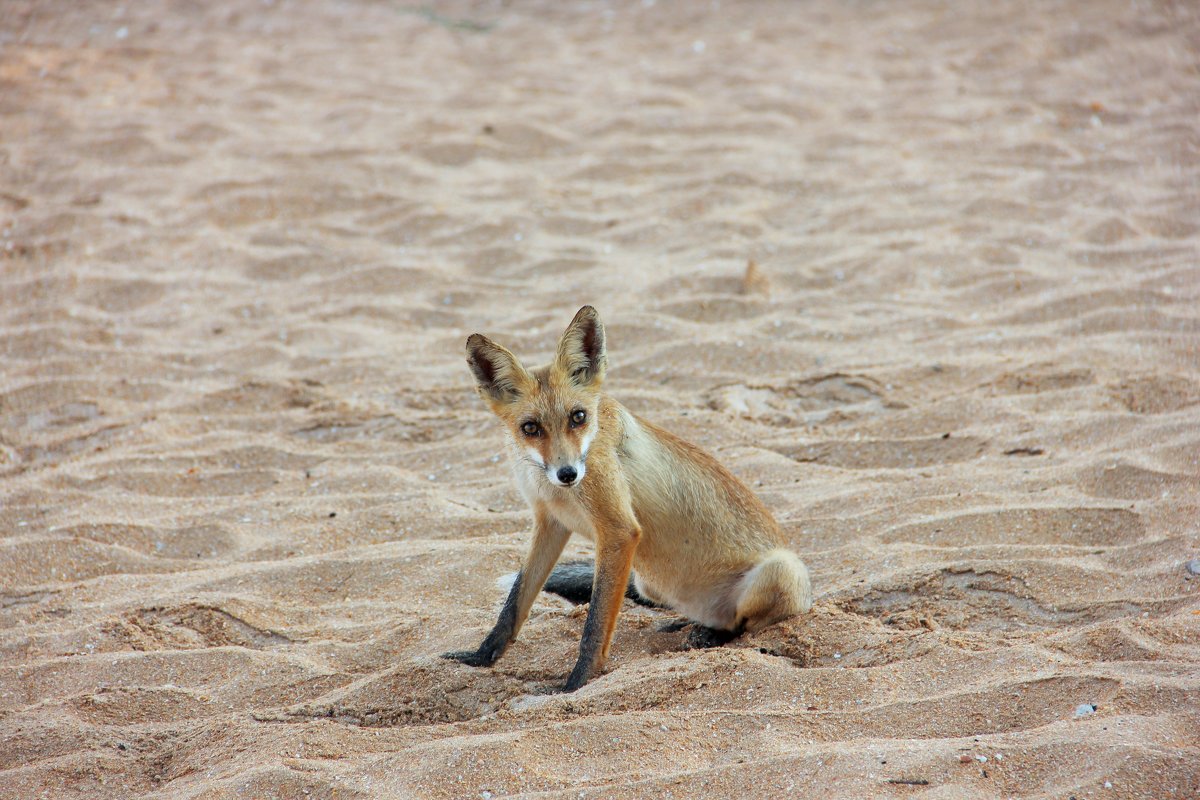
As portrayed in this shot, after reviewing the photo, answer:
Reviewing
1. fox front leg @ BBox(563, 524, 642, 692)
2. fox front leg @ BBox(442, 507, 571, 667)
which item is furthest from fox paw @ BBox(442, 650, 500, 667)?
fox front leg @ BBox(563, 524, 642, 692)

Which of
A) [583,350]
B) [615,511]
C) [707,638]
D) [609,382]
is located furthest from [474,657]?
[609,382]

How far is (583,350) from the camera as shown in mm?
4016

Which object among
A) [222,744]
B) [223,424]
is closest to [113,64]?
[223,424]

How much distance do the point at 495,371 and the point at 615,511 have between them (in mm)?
711

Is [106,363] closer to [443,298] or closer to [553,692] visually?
[443,298]

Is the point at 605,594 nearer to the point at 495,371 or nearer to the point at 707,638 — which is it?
the point at 707,638

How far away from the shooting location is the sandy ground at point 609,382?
323cm

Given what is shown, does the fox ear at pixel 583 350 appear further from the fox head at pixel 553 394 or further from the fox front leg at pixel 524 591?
the fox front leg at pixel 524 591

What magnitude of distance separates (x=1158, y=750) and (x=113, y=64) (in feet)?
37.7

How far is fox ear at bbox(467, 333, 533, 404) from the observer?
3850mm

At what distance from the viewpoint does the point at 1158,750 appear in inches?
108

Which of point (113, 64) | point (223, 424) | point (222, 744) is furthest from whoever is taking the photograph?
point (113, 64)

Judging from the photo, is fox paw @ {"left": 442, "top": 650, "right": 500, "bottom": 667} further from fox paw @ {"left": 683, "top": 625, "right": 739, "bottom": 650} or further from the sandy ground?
fox paw @ {"left": 683, "top": 625, "right": 739, "bottom": 650}

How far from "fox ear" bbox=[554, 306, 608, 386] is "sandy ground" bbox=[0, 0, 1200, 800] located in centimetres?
101
